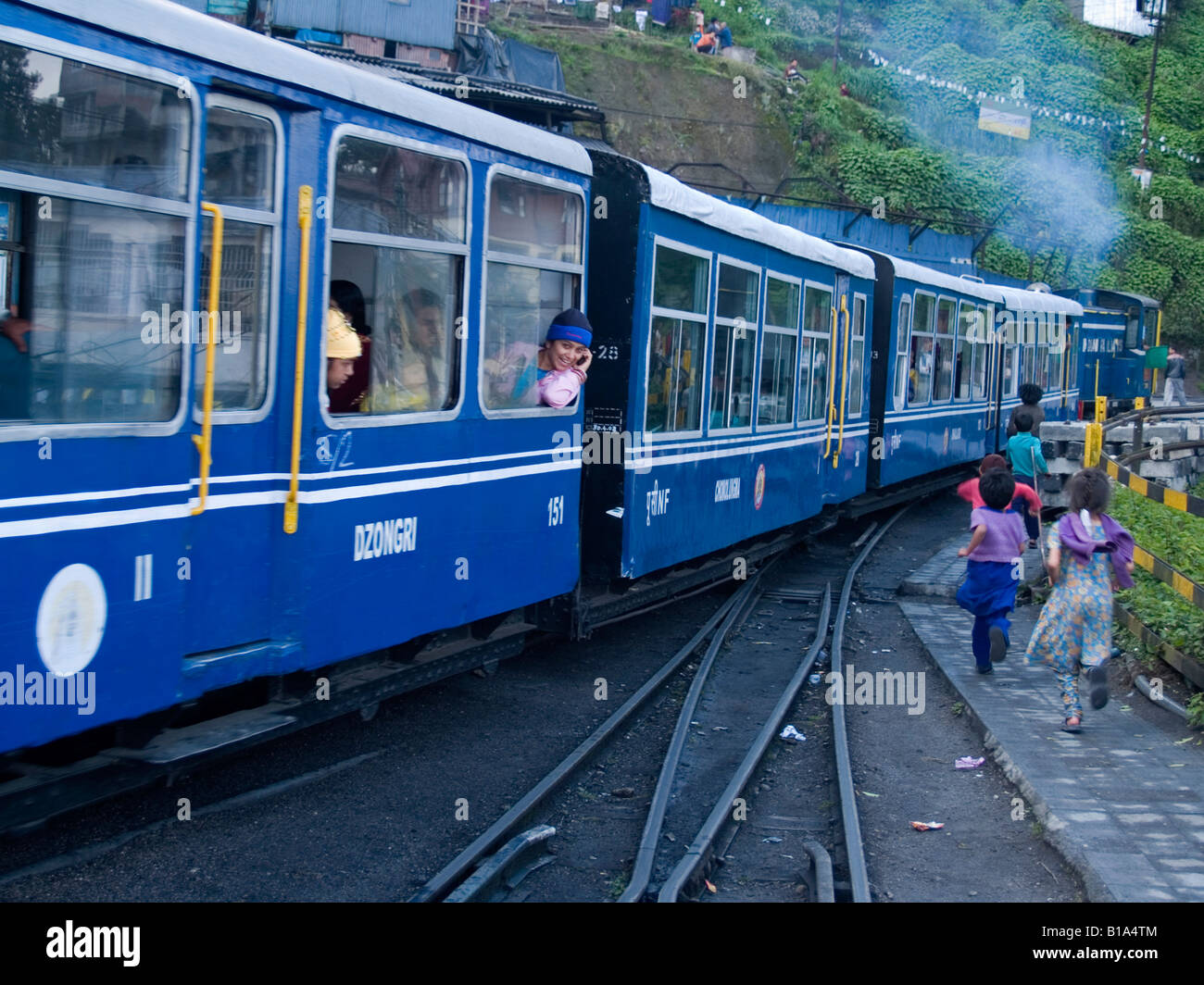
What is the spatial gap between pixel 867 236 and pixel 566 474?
27827mm

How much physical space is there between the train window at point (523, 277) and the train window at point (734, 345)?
2358 millimetres

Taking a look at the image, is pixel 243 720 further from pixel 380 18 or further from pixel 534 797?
pixel 380 18

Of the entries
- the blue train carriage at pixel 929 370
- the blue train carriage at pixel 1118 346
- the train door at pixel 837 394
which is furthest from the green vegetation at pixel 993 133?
the train door at pixel 837 394

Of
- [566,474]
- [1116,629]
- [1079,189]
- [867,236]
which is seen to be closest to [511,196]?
[566,474]

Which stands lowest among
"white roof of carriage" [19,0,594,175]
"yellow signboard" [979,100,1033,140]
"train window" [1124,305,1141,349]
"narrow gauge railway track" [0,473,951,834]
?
"narrow gauge railway track" [0,473,951,834]

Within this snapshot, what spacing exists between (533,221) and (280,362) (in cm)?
219

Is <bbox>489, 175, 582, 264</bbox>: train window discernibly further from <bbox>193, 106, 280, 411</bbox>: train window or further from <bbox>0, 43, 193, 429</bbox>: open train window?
<bbox>0, 43, 193, 429</bbox>: open train window

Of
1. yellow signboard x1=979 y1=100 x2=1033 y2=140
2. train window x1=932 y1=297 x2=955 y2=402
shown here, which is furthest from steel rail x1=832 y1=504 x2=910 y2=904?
yellow signboard x1=979 y1=100 x2=1033 y2=140

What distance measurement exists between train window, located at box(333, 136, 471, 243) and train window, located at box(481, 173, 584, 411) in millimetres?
361

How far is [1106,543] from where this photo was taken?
708cm

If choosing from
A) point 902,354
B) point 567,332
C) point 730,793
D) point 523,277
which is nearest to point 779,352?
point 567,332

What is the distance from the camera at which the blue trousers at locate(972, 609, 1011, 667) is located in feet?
28.5

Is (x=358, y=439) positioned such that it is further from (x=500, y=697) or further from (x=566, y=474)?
(x=500, y=697)

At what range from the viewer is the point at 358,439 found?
5680mm
